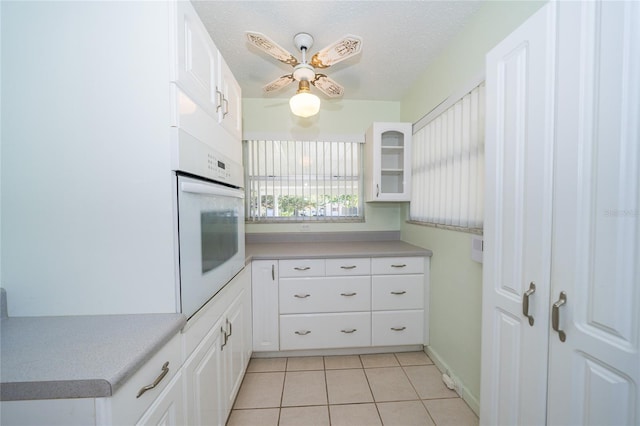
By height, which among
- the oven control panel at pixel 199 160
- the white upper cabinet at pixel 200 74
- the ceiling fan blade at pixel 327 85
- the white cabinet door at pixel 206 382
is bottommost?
the white cabinet door at pixel 206 382

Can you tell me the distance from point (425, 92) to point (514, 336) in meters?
1.88

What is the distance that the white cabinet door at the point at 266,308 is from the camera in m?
1.89

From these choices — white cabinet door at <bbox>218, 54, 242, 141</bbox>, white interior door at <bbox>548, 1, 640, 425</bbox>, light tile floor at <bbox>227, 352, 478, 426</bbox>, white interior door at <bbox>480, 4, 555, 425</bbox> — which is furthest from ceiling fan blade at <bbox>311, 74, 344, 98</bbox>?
light tile floor at <bbox>227, 352, 478, 426</bbox>

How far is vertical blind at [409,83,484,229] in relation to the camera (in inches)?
55.0

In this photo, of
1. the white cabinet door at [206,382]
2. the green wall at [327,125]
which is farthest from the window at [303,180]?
the white cabinet door at [206,382]

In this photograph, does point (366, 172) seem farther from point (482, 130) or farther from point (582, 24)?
point (582, 24)

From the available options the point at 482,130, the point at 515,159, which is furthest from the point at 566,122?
the point at 482,130

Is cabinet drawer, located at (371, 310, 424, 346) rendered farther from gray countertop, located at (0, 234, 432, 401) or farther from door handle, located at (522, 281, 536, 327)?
gray countertop, located at (0, 234, 432, 401)

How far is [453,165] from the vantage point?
1.62 metres

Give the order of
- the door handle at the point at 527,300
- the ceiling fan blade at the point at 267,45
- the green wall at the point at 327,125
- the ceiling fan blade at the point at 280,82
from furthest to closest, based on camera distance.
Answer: the green wall at the point at 327,125 → the ceiling fan blade at the point at 280,82 → the ceiling fan blade at the point at 267,45 → the door handle at the point at 527,300

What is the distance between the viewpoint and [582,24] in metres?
0.68

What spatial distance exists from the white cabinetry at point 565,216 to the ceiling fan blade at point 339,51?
68cm

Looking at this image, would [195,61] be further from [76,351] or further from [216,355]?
[216,355]

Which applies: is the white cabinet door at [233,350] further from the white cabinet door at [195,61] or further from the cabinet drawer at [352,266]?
the white cabinet door at [195,61]
